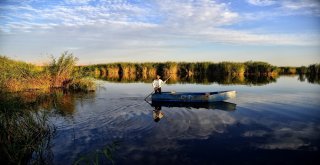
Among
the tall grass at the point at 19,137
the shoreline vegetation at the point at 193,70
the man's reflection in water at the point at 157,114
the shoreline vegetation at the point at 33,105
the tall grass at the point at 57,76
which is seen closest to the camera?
the tall grass at the point at 19,137

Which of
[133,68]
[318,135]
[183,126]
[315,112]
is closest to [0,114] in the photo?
[183,126]

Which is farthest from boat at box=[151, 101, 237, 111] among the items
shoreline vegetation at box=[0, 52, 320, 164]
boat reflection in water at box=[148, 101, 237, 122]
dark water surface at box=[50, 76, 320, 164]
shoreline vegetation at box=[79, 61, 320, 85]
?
shoreline vegetation at box=[79, 61, 320, 85]

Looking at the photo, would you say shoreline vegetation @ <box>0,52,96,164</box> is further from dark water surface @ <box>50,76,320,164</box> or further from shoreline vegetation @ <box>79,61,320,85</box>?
shoreline vegetation @ <box>79,61,320,85</box>

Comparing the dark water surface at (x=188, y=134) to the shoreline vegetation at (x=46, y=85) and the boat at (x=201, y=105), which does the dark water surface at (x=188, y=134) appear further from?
the shoreline vegetation at (x=46, y=85)

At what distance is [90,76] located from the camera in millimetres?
27250

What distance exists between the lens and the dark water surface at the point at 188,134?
8398 mm

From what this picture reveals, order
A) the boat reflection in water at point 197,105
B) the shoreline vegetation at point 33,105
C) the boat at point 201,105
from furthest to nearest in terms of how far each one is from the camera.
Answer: the boat at point 201,105
the boat reflection in water at point 197,105
the shoreline vegetation at point 33,105

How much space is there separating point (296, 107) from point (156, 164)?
11.3 metres

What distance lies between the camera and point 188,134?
10.8m

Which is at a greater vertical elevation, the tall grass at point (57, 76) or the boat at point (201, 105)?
the tall grass at point (57, 76)

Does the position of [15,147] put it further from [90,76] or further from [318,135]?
[90,76]

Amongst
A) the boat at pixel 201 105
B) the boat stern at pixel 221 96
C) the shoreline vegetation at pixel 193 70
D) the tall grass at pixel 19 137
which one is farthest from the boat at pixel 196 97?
the shoreline vegetation at pixel 193 70

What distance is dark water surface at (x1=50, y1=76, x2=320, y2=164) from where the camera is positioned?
8.40m

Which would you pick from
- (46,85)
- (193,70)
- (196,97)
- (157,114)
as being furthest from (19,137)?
(193,70)
